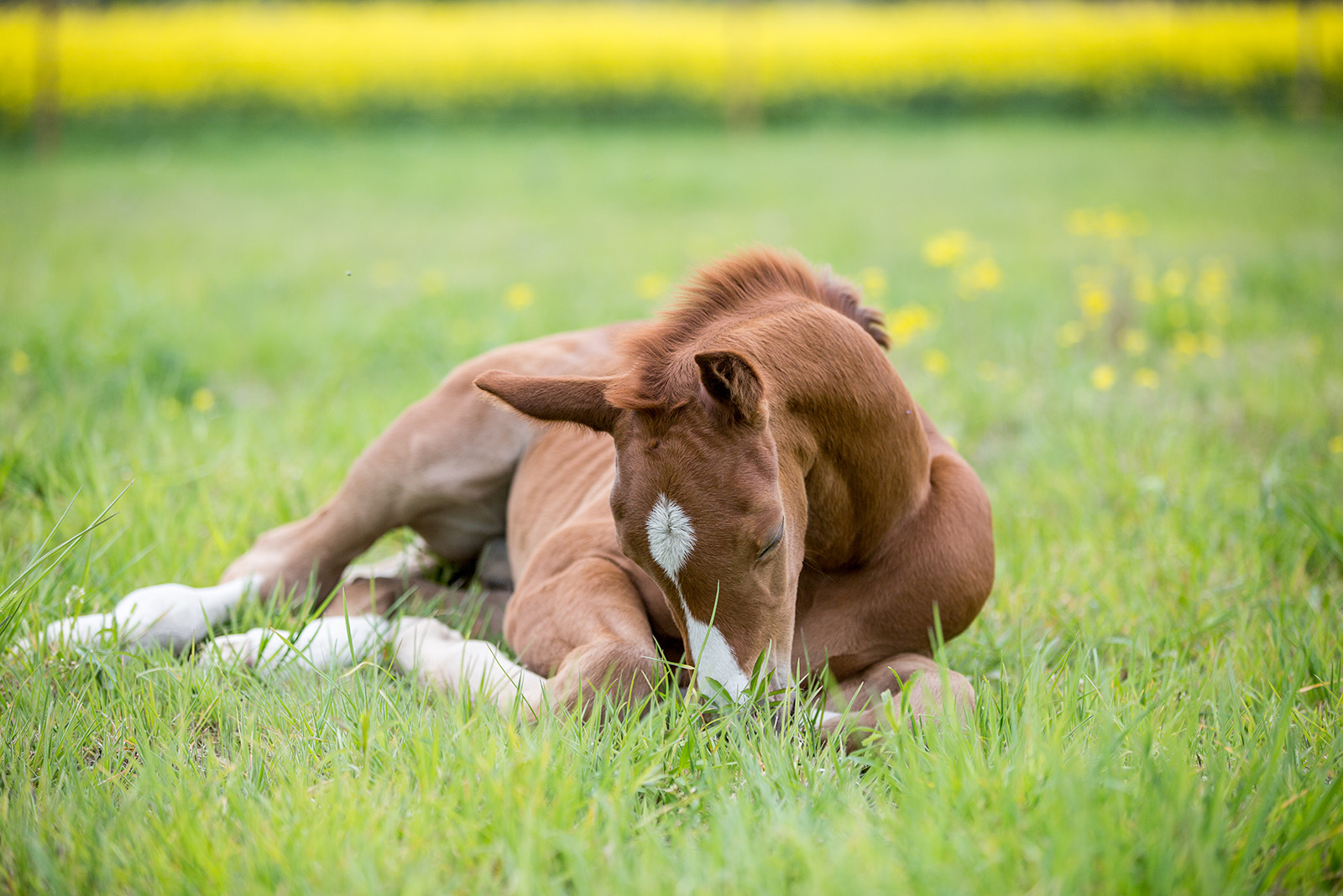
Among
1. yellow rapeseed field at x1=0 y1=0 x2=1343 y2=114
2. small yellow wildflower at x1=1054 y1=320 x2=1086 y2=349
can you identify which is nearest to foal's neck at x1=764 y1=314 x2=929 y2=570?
small yellow wildflower at x1=1054 y1=320 x2=1086 y2=349

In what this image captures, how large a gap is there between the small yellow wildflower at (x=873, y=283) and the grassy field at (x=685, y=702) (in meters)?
0.04

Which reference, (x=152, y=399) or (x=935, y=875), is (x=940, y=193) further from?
(x=935, y=875)

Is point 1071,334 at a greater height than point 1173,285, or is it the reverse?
point 1173,285

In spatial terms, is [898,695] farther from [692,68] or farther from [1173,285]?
[692,68]

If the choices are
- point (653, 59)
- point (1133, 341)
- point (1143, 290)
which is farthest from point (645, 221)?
point (653, 59)

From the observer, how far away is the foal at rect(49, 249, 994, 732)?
69.7 inches

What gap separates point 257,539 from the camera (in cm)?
300

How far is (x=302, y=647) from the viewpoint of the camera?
8.00 ft

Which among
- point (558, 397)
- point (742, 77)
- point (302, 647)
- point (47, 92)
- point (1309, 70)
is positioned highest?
point (1309, 70)

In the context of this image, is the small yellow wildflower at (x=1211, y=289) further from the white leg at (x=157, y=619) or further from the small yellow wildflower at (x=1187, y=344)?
the white leg at (x=157, y=619)

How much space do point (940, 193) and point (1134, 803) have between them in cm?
940

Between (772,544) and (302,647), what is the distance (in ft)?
4.27

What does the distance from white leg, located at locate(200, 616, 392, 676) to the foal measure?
0.01m

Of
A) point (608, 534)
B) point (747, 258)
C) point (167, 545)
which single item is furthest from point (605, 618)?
point (167, 545)
